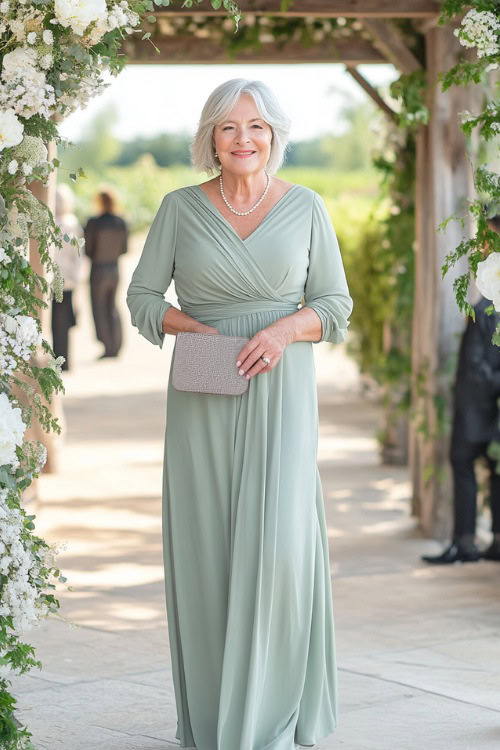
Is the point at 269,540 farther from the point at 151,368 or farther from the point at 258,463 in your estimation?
the point at 151,368

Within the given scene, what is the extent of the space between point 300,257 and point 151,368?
13.6 meters

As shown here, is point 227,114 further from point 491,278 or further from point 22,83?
point 491,278

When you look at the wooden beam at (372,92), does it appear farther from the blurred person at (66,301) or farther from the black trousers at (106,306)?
the black trousers at (106,306)

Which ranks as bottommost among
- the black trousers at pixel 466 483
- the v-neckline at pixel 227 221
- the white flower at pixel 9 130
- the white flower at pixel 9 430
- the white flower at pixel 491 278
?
the black trousers at pixel 466 483

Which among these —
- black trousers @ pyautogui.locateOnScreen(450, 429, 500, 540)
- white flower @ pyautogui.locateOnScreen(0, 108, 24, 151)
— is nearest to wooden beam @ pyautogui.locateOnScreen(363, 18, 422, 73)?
black trousers @ pyautogui.locateOnScreen(450, 429, 500, 540)

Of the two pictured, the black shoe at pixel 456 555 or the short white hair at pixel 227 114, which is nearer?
the short white hair at pixel 227 114

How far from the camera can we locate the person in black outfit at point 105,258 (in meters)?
13.9

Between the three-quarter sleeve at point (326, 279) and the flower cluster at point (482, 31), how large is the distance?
0.64 meters

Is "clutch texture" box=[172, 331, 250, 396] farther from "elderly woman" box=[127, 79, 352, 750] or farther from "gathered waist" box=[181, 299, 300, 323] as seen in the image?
"gathered waist" box=[181, 299, 300, 323]

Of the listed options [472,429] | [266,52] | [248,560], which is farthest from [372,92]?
[248,560]

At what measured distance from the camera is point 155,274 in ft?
12.8

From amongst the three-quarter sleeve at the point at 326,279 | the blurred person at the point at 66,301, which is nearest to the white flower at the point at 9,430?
the three-quarter sleeve at the point at 326,279

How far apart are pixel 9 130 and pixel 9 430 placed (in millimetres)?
780

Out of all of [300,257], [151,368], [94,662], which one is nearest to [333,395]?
[151,368]
